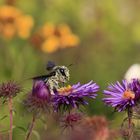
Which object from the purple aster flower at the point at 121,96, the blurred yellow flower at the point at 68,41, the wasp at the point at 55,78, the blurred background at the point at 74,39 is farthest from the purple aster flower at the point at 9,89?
the blurred yellow flower at the point at 68,41

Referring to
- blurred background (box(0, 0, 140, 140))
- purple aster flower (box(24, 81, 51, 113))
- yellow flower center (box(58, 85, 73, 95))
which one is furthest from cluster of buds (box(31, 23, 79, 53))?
purple aster flower (box(24, 81, 51, 113))

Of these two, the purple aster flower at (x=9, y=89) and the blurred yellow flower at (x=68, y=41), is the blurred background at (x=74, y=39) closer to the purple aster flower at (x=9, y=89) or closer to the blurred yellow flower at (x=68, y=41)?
the blurred yellow flower at (x=68, y=41)

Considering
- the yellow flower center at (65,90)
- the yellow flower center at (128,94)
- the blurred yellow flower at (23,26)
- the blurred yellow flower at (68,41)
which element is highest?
the blurred yellow flower at (23,26)

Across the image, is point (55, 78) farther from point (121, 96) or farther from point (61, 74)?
point (121, 96)

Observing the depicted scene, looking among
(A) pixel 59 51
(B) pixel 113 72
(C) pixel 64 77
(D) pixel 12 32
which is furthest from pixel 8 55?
(C) pixel 64 77

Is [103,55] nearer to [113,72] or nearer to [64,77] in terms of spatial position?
[113,72]

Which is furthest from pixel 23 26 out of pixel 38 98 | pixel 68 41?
pixel 38 98
